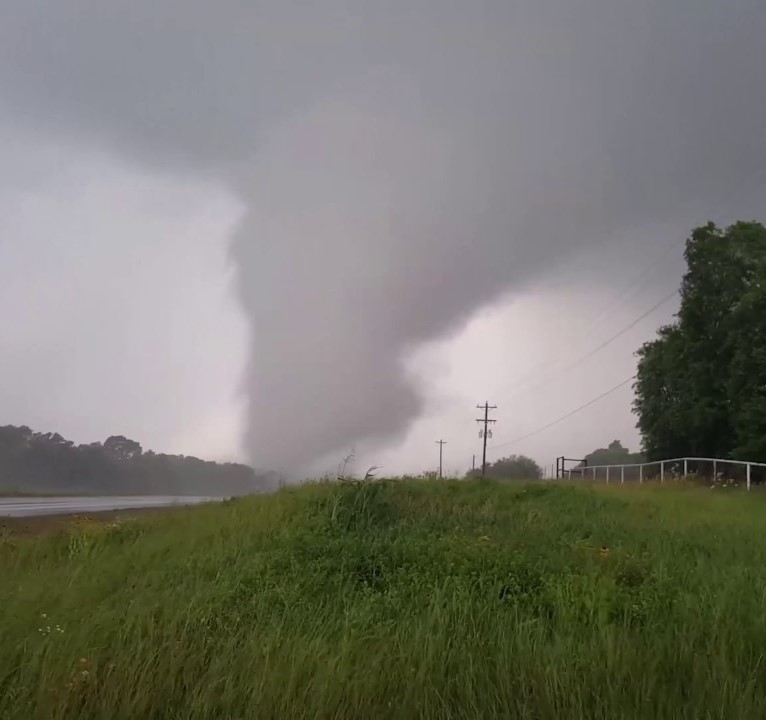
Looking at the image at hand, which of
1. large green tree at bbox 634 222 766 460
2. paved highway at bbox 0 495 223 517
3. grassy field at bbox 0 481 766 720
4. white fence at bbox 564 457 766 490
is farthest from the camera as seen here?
large green tree at bbox 634 222 766 460

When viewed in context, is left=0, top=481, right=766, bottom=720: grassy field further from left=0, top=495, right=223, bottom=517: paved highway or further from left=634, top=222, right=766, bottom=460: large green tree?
left=634, top=222, right=766, bottom=460: large green tree

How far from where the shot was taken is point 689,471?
28453 millimetres

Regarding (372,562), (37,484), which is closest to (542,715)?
(372,562)

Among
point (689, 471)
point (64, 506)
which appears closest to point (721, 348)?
point (689, 471)

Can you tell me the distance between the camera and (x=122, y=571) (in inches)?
388

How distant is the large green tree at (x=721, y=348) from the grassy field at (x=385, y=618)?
1974 centimetres

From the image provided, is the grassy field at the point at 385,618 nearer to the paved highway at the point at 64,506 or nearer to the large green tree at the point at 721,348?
the paved highway at the point at 64,506

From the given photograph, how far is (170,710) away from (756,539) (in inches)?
387

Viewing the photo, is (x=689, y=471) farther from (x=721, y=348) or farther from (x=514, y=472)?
(x=514, y=472)

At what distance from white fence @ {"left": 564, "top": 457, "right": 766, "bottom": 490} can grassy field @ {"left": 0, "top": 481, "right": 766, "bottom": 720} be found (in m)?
11.5

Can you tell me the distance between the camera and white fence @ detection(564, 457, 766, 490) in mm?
23766

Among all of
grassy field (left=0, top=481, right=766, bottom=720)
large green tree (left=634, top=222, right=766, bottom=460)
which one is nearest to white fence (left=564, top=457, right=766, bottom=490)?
large green tree (left=634, top=222, right=766, bottom=460)

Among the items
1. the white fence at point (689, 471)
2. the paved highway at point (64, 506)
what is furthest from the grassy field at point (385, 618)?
the paved highway at point (64, 506)

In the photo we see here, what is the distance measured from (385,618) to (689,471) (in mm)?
23980
